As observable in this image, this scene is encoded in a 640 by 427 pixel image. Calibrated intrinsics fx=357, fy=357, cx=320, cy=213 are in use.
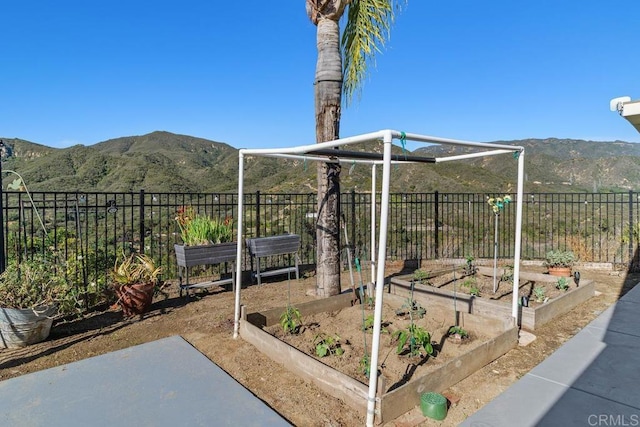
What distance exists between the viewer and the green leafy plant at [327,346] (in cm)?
323

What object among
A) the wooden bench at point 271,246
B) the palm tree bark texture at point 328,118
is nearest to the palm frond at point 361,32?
the palm tree bark texture at point 328,118

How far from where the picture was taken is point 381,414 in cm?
234

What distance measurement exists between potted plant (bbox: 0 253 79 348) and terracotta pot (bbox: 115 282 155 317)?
0.63m

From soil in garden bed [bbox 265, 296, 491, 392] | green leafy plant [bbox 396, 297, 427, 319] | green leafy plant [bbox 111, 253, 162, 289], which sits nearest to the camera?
soil in garden bed [bbox 265, 296, 491, 392]

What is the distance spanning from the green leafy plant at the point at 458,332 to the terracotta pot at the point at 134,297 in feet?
12.2

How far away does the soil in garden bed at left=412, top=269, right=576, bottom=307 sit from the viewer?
16.2ft

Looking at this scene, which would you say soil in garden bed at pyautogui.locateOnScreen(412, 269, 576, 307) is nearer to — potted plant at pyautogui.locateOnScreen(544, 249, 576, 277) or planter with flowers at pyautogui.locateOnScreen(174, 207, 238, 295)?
potted plant at pyautogui.locateOnScreen(544, 249, 576, 277)

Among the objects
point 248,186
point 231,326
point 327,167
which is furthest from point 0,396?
point 248,186

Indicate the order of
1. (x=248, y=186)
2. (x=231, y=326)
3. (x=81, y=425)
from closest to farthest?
(x=81, y=425) < (x=231, y=326) < (x=248, y=186)

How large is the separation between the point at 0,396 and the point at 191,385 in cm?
136

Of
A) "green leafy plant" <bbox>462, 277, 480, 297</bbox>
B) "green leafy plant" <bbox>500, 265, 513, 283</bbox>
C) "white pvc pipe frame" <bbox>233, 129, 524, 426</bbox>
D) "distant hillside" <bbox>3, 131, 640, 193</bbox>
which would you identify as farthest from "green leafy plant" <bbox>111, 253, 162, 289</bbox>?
"distant hillside" <bbox>3, 131, 640, 193</bbox>

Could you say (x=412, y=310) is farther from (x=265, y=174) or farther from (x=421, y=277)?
(x=265, y=174)

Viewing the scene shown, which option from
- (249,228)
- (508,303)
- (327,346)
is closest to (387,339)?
(327,346)

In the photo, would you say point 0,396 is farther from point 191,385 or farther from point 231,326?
point 231,326
